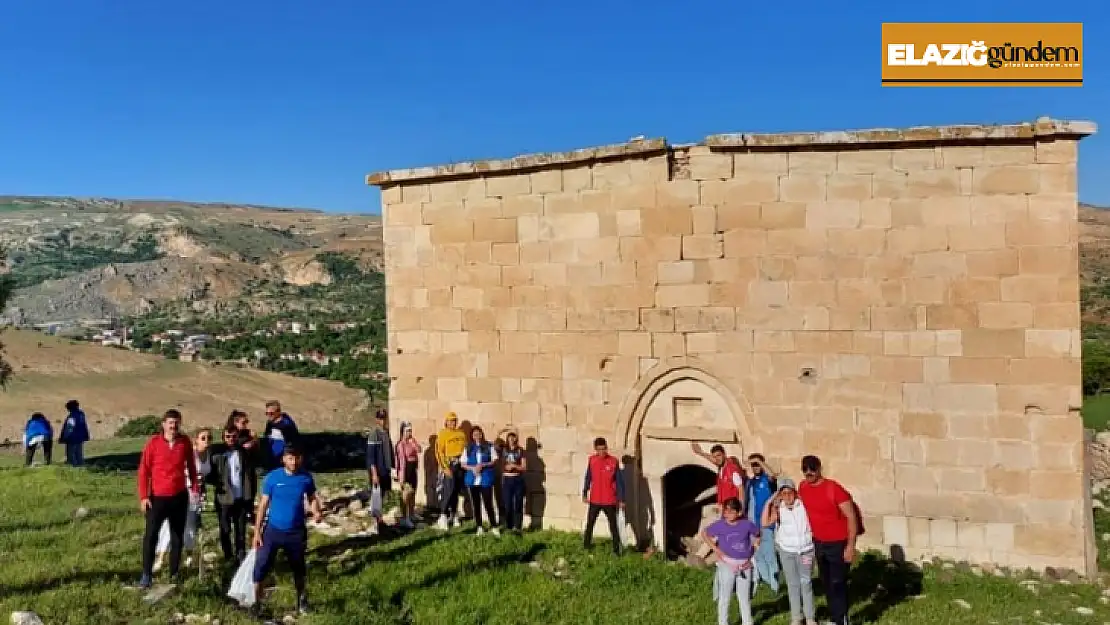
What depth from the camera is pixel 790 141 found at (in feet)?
31.8

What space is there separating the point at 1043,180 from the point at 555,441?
656cm

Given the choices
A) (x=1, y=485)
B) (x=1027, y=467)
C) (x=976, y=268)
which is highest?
(x=976, y=268)

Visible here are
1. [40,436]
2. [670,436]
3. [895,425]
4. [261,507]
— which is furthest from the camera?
[40,436]

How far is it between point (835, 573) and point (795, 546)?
503mm

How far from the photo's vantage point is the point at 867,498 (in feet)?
31.7

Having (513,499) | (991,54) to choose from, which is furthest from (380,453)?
(991,54)

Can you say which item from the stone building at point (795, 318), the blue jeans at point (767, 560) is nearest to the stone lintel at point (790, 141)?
the stone building at point (795, 318)

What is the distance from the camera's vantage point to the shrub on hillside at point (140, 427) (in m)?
30.4

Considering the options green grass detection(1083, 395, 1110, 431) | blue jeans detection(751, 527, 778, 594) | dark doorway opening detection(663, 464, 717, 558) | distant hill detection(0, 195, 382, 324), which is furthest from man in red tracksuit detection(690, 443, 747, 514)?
distant hill detection(0, 195, 382, 324)

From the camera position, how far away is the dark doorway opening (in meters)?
11.7

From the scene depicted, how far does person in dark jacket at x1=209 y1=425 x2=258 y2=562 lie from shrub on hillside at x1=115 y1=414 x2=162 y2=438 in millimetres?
23431

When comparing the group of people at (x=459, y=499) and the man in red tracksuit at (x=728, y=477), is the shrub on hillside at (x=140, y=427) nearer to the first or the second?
the group of people at (x=459, y=499)

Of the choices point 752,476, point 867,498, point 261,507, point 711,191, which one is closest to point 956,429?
point 867,498

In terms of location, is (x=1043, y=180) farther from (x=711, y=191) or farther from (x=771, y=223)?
(x=711, y=191)
